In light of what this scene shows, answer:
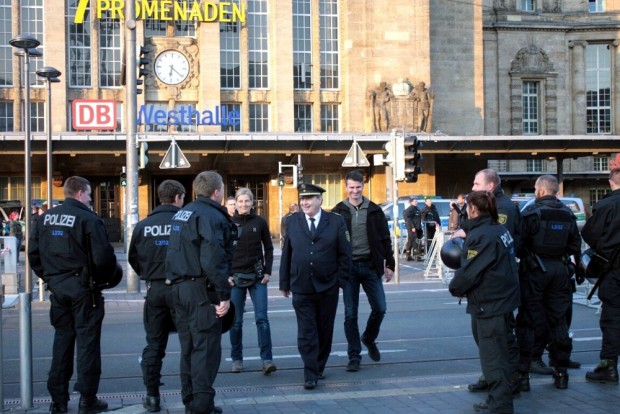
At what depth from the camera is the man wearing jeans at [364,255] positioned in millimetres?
9578

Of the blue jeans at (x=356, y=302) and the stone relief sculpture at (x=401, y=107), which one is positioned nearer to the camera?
the blue jeans at (x=356, y=302)

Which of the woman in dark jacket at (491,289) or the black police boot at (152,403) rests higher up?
the woman in dark jacket at (491,289)

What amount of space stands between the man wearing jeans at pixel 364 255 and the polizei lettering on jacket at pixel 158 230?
98.2 inches

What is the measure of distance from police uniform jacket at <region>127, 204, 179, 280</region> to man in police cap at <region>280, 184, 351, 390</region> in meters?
1.53

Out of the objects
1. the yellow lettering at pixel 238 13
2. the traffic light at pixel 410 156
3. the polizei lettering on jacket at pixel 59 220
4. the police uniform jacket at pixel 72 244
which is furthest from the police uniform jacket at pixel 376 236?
the yellow lettering at pixel 238 13

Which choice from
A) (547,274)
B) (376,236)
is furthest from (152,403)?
(547,274)

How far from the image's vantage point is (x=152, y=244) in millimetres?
7750

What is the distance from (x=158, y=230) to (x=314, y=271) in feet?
5.73

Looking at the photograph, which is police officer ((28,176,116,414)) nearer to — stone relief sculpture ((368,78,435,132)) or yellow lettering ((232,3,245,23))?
yellow lettering ((232,3,245,23))

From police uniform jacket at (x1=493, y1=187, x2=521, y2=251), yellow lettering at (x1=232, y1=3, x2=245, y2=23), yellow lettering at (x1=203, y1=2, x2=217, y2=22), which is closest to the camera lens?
police uniform jacket at (x1=493, y1=187, x2=521, y2=251)

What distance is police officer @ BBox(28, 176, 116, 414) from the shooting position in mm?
7516

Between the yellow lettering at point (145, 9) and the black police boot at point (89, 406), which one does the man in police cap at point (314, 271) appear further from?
the yellow lettering at point (145, 9)

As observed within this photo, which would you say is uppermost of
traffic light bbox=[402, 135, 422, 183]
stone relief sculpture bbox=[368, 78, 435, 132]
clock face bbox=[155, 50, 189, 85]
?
clock face bbox=[155, 50, 189, 85]

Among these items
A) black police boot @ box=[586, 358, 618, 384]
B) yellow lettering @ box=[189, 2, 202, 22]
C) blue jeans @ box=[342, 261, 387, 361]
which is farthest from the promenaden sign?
black police boot @ box=[586, 358, 618, 384]
